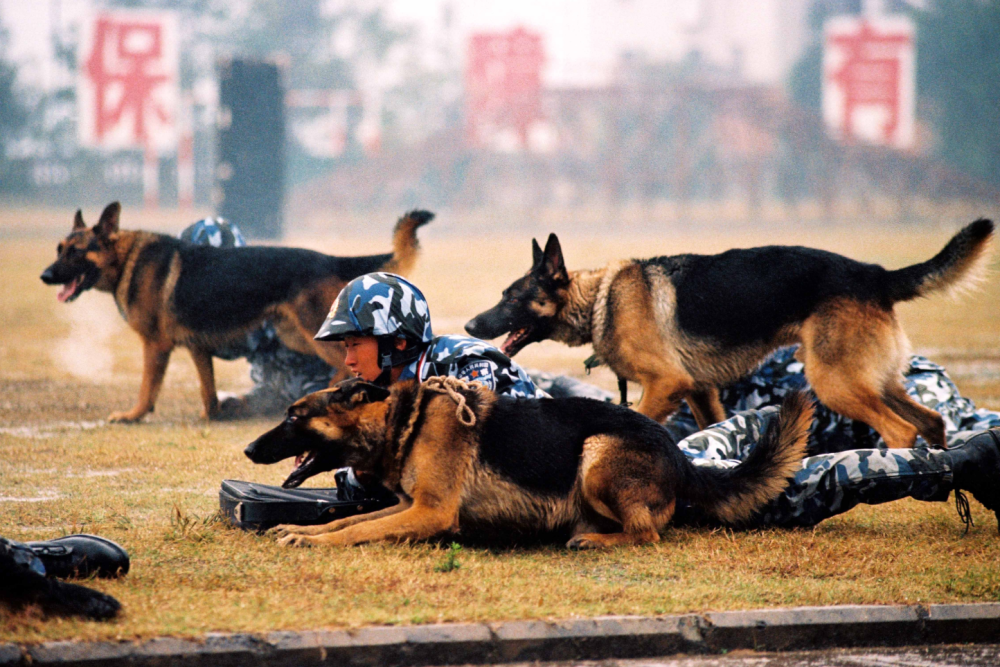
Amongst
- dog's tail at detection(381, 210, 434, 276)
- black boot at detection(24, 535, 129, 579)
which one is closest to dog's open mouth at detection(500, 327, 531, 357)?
dog's tail at detection(381, 210, 434, 276)

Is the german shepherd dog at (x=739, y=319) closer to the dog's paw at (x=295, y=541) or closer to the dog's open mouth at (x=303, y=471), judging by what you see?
the dog's open mouth at (x=303, y=471)

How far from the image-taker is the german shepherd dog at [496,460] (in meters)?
4.64

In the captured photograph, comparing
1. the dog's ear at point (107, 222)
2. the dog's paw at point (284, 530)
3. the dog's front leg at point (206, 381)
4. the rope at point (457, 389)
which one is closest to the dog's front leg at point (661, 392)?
the rope at point (457, 389)

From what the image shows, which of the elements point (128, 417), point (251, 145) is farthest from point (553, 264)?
point (251, 145)

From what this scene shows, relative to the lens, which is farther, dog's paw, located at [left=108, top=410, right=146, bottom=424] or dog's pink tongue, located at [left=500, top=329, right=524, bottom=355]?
dog's paw, located at [left=108, top=410, right=146, bottom=424]

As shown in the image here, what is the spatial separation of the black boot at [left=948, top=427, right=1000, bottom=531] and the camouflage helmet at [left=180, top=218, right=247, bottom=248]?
22.2ft

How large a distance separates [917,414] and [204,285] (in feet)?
18.2

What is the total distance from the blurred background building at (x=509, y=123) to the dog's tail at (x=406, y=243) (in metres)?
36.1

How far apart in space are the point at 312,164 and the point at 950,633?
2148 inches

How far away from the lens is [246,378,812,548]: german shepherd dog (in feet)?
15.2

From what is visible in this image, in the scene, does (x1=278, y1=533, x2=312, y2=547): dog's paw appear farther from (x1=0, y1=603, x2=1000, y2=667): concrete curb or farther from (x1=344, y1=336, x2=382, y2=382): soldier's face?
(x1=0, y1=603, x2=1000, y2=667): concrete curb

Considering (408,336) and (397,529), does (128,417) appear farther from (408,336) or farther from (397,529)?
(397,529)

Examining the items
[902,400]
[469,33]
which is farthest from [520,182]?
[902,400]

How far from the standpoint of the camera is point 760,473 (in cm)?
498
